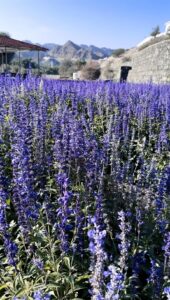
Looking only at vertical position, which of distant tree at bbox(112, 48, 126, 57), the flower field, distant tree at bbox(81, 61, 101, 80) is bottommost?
the flower field

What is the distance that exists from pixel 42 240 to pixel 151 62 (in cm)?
2323

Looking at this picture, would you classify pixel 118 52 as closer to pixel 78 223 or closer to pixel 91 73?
pixel 91 73

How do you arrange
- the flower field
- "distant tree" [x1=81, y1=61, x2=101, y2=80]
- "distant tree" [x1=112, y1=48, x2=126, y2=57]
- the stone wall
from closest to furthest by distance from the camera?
1. the flower field
2. the stone wall
3. "distant tree" [x1=81, y1=61, x2=101, y2=80]
4. "distant tree" [x1=112, y1=48, x2=126, y2=57]

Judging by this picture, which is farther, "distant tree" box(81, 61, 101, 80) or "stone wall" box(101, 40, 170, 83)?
"distant tree" box(81, 61, 101, 80)

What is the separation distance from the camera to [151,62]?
982 inches

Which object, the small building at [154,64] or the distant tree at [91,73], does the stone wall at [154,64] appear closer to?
the small building at [154,64]

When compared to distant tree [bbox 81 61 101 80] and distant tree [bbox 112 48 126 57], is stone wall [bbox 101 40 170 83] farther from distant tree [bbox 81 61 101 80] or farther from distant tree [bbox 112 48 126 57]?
distant tree [bbox 112 48 126 57]

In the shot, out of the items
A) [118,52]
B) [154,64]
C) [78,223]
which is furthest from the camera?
[118,52]

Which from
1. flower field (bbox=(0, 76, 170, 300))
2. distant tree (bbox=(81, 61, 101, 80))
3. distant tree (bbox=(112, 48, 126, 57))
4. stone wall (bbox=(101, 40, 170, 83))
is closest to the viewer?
flower field (bbox=(0, 76, 170, 300))

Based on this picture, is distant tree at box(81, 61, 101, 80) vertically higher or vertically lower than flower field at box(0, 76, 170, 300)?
higher

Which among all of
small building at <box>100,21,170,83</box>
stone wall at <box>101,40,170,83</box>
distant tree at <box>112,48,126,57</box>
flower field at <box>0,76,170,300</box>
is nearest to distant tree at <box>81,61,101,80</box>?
small building at <box>100,21,170,83</box>

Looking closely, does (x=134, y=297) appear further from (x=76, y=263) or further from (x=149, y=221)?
(x=149, y=221)

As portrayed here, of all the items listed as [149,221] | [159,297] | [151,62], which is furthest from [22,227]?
[151,62]

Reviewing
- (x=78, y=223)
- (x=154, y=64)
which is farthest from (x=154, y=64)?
(x=78, y=223)
